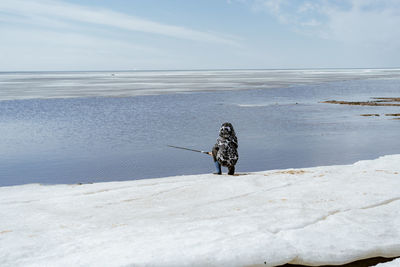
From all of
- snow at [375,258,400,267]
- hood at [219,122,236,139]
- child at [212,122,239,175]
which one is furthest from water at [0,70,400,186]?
snow at [375,258,400,267]

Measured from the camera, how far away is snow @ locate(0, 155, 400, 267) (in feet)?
18.4

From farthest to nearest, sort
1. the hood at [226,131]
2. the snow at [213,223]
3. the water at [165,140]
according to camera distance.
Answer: the water at [165,140] → the hood at [226,131] → the snow at [213,223]

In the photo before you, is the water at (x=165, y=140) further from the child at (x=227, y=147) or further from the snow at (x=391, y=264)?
the snow at (x=391, y=264)

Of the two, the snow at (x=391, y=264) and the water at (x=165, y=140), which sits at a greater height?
the snow at (x=391, y=264)

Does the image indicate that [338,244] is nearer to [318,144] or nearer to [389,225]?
[389,225]

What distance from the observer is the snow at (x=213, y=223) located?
18.4 ft

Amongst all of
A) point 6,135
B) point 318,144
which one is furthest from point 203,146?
point 6,135

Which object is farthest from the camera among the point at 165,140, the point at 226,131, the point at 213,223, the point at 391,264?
the point at 165,140

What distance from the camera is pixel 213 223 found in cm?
675

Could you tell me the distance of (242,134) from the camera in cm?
2562

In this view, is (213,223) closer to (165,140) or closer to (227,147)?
(227,147)

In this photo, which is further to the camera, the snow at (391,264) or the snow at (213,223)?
the snow at (213,223)

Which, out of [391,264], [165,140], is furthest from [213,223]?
[165,140]

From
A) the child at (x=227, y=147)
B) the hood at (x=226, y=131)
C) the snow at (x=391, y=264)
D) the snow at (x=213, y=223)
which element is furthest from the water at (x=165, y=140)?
the snow at (x=391, y=264)
